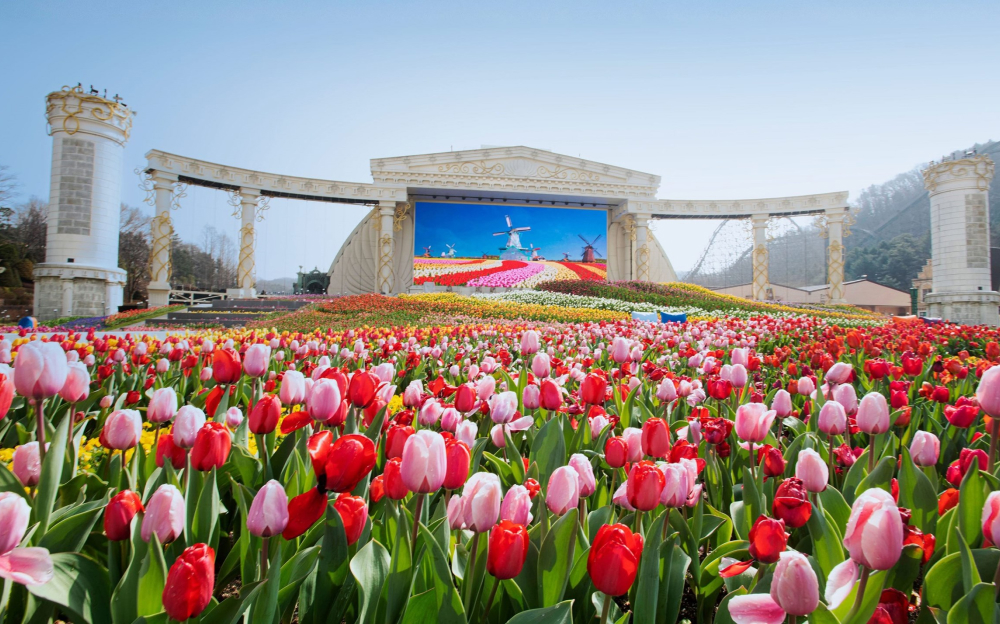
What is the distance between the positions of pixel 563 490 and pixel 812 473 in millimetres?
517

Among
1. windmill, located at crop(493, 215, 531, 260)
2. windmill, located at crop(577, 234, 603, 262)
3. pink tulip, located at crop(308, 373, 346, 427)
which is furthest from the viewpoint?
windmill, located at crop(577, 234, 603, 262)

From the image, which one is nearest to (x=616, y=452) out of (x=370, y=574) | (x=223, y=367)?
(x=370, y=574)

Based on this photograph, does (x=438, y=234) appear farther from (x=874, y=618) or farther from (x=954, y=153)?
(x=874, y=618)

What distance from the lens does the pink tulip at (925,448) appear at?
4.27 ft

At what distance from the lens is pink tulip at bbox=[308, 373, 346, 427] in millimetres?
1238

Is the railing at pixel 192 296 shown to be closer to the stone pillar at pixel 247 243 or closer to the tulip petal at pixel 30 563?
the stone pillar at pixel 247 243

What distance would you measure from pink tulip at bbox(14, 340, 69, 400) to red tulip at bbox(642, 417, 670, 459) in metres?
1.45

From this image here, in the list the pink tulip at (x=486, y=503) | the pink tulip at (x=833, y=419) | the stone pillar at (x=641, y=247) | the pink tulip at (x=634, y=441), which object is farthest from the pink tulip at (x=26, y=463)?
the stone pillar at (x=641, y=247)

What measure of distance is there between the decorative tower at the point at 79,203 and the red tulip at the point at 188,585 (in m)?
18.2

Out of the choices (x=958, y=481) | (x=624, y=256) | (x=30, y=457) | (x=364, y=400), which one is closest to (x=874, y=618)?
(x=958, y=481)

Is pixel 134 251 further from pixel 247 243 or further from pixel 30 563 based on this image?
pixel 30 563

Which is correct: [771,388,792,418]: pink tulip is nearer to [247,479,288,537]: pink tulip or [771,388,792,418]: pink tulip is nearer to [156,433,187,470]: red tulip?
[247,479,288,537]: pink tulip

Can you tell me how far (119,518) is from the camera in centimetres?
89

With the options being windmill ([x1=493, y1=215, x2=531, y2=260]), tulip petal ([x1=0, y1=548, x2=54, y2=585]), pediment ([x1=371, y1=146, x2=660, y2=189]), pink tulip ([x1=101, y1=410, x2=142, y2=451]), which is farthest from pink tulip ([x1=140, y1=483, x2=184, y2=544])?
windmill ([x1=493, y1=215, x2=531, y2=260])
